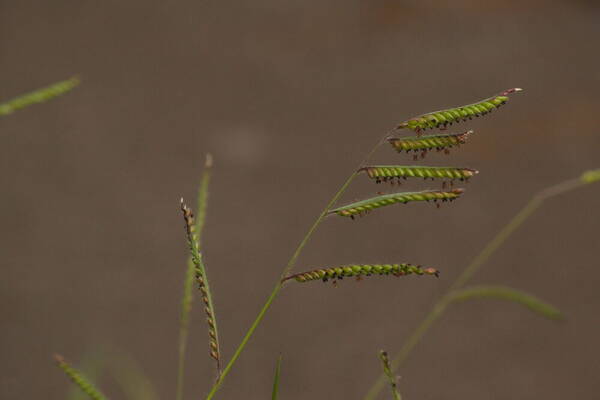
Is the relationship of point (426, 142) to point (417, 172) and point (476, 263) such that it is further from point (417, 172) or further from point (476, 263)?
point (476, 263)

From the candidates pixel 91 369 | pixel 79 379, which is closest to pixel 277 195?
pixel 91 369

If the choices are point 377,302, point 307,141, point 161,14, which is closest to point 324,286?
point 377,302

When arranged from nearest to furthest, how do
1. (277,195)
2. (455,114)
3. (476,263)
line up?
(455,114) < (476,263) < (277,195)

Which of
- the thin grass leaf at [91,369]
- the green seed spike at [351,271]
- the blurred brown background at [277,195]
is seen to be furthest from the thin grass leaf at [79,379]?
the blurred brown background at [277,195]

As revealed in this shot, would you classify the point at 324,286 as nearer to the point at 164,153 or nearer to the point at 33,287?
the point at 164,153

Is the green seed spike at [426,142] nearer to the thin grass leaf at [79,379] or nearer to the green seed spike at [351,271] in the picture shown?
the green seed spike at [351,271]

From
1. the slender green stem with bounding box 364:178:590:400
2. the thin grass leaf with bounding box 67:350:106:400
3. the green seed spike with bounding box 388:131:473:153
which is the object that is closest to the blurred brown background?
the slender green stem with bounding box 364:178:590:400
